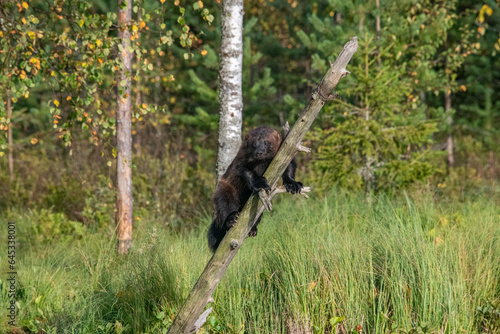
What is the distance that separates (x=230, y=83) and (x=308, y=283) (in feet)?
9.43

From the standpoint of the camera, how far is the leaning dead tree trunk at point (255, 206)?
3105 mm

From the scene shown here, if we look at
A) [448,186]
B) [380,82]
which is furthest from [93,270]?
[448,186]

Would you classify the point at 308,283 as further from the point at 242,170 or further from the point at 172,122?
the point at 172,122

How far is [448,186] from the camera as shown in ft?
30.5

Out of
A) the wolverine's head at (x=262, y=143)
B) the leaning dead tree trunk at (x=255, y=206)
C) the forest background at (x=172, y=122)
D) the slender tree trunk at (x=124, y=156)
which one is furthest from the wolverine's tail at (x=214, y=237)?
the slender tree trunk at (x=124, y=156)

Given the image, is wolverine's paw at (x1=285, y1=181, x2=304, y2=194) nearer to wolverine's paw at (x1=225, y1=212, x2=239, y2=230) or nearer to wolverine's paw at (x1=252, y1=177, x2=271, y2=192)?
wolverine's paw at (x1=252, y1=177, x2=271, y2=192)

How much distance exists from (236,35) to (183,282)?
10.1 ft

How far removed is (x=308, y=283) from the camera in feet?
14.5

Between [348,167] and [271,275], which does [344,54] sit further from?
[348,167]

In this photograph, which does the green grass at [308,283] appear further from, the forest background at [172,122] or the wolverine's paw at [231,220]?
the wolverine's paw at [231,220]

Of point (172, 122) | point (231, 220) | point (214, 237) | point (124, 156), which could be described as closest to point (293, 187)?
point (231, 220)

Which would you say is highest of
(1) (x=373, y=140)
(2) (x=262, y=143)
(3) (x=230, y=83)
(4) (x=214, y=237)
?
(3) (x=230, y=83)

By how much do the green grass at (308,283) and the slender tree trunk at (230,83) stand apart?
1.05 m

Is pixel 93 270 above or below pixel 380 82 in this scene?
below
